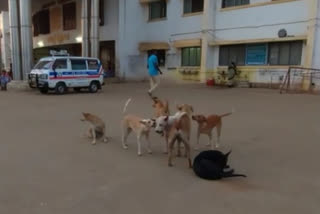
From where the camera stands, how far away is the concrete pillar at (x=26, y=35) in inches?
667

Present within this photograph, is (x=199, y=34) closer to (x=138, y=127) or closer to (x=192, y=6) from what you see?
(x=192, y=6)

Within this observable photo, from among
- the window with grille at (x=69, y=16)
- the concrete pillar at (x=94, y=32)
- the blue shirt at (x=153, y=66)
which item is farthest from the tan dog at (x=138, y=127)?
the window with grille at (x=69, y=16)

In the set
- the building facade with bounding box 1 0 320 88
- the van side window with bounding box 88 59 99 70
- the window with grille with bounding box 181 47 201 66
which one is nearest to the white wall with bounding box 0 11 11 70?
the building facade with bounding box 1 0 320 88

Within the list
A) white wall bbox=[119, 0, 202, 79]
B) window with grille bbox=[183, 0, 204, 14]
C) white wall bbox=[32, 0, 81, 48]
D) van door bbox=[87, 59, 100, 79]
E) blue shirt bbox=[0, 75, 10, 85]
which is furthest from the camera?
white wall bbox=[32, 0, 81, 48]

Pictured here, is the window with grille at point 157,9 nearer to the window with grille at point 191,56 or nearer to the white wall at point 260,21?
the window with grille at point 191,56

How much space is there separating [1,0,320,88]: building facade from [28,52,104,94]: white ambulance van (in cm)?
402

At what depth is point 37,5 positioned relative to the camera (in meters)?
29.9

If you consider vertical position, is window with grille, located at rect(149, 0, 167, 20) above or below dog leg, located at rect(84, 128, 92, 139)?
above

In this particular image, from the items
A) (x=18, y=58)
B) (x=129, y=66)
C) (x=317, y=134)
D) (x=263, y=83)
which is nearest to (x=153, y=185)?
(x=317, y=134)

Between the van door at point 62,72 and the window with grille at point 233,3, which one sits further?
the window with grille at point 233,3

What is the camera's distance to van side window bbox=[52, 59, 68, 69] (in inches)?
557

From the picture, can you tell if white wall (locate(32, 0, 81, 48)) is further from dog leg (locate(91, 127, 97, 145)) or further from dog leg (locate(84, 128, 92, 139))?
dog leg (locate(91, 127, 97, 145))

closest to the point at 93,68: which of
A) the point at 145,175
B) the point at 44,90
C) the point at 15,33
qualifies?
the point at 44,90

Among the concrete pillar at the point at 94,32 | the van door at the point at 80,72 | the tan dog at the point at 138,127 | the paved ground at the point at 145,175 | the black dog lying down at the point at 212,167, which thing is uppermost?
the concrete pillar at the point at 94,32
